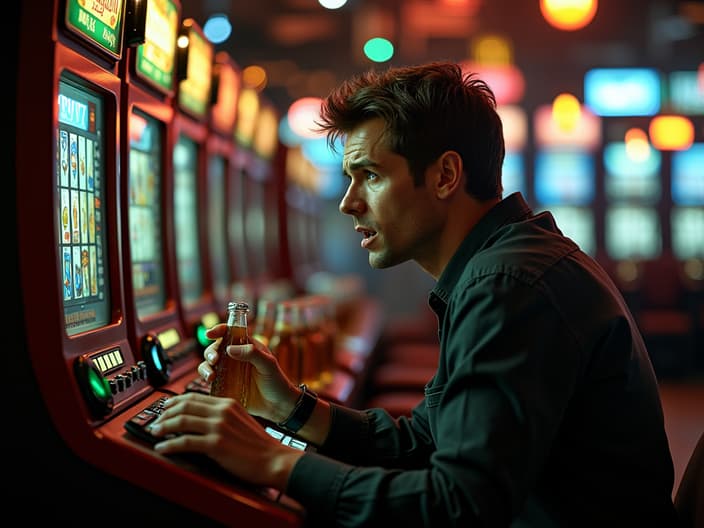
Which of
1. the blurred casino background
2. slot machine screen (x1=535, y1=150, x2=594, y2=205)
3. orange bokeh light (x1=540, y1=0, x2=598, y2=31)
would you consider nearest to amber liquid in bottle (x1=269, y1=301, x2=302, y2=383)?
orange bokeh light (x1=540, y1=0, x2=598, y2=31)

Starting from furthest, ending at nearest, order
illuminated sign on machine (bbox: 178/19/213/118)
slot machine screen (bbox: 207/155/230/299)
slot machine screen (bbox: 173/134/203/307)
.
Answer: slot machine screen (bbox: 207/155/230/299), slot machine screen (bbox: 173/134/203/307), illuminated sign on machine (bbox: 178/19/213/118)

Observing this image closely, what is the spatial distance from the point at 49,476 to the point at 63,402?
0.13m

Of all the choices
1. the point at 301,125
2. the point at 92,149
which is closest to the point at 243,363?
the point at 92,149

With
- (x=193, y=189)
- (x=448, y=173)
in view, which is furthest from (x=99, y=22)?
(x=193, y=189)

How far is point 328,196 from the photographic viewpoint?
13.0m

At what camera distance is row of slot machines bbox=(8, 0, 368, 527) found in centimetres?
137

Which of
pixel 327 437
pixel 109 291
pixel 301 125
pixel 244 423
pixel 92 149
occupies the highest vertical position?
pixel 301 125

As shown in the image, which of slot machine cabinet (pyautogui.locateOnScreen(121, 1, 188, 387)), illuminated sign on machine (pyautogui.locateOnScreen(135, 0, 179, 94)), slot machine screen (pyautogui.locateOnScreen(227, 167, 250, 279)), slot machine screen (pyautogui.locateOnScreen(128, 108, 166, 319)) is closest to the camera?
slot machine cabinet (pyautogui.locateOnScreen(121, 1, 188, 387))

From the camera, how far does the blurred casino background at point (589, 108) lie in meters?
9.16

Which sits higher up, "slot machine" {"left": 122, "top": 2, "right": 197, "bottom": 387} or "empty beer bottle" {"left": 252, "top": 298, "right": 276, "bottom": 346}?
"slot machine" {"left": 122, "top": 2, "right": 197, "bottom": 387}

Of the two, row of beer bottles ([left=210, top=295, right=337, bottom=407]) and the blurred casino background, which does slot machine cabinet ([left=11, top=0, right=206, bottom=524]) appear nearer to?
row of beer bottles ([left=210, top=295, right=337, bottom=407])

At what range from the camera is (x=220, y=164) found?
12.6 ft

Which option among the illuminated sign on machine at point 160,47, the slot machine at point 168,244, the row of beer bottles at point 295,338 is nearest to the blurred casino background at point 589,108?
the slot machine at point 168,244

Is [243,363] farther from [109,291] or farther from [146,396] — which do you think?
[109,291]
